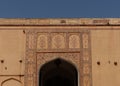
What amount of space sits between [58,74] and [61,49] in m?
2.42

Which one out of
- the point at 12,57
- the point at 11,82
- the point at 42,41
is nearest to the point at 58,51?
the point at 42,41

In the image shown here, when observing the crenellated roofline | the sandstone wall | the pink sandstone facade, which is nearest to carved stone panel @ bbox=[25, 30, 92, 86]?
the pink sandstone facade

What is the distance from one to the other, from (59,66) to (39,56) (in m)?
1.23

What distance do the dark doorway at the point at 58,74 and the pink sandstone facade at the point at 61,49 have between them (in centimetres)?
9

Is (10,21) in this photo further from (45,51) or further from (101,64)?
(101,64)

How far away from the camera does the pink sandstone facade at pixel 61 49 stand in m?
11.8

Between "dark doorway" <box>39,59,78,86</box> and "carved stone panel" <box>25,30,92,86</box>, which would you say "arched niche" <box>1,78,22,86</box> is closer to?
"carved stone panel" <box>25,30,92,86</box>

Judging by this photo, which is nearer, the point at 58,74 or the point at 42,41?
the point at 42,41

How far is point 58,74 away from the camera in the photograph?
1424 cm

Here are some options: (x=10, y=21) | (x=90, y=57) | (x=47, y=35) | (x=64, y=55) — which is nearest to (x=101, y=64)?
(x=90, y=57)

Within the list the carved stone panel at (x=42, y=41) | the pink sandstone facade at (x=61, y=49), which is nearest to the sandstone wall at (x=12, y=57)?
the pink sandstone facade at (x=61, y=49)

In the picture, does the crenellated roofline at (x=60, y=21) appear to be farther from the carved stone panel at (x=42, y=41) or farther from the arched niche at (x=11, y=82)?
the arched niche at (x=11, y=82)

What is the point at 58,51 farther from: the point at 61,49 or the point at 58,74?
the point at 58,74

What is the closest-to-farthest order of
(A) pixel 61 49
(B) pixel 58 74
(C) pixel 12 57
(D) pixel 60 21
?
(C) pixel 12 57 < (A) pixel 61 49 < (D) pixel 60 21 < (B) pixel 58 74
